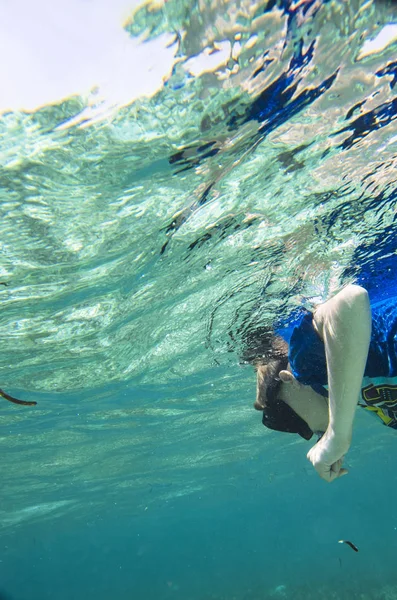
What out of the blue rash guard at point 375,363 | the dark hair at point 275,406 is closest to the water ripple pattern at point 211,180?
the blue rash guard at point 375,363

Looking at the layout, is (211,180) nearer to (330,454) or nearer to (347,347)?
Answer: (347,347)

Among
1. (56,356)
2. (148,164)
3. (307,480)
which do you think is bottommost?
(307,480)

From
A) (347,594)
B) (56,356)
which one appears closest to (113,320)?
(56,356)

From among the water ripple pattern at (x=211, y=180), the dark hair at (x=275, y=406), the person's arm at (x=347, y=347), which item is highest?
the water ripple pattern at (x=211, y=180)

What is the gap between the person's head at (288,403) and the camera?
165 inches

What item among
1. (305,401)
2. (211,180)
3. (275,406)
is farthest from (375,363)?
(211,180)

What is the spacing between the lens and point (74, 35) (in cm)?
443

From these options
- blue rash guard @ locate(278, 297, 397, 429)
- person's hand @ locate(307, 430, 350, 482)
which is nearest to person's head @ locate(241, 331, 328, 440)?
blue rash guard @ locate(278, 297, 397, 429)

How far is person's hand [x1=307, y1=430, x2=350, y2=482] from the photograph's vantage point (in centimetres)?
274

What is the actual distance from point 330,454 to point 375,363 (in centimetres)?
176

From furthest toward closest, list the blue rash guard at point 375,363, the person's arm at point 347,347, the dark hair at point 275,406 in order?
the dark hair at point 275,406
the blue rash guard at point 375,363
the person's arm at point 347,347

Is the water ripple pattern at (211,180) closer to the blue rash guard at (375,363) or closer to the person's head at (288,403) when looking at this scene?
the blue rash guard at (375,363)

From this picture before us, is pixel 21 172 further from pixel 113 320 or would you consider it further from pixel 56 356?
pixel 56 356

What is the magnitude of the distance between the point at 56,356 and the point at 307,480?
216 feet
